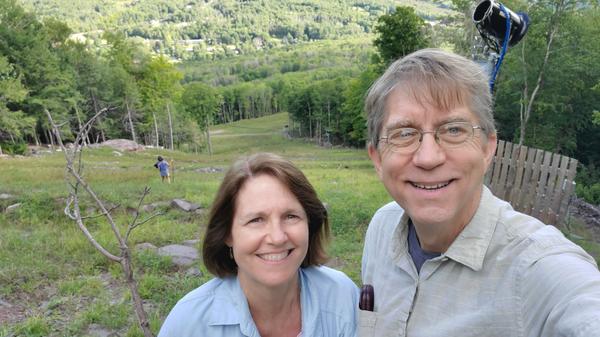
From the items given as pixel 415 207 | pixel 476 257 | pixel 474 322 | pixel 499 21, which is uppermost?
pixel 499 21

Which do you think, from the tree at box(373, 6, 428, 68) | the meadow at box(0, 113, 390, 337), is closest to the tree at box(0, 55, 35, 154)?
the meadow at box(0, 113, 390, 337)

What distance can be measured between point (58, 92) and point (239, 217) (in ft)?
131

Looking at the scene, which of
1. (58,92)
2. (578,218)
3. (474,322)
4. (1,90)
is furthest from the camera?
(58,92)

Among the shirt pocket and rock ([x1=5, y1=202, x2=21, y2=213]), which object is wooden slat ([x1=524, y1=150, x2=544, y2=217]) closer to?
the shirt pocket

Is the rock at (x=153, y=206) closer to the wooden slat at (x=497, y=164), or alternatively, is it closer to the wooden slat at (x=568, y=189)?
the wooden slat at (x=497, y=164)

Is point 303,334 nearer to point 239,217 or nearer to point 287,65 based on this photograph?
point 239,217

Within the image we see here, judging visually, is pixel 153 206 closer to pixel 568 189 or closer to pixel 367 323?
pixel 568 189

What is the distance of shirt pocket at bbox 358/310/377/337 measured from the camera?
2.04 meters

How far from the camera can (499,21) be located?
478cm

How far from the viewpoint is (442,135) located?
169cm

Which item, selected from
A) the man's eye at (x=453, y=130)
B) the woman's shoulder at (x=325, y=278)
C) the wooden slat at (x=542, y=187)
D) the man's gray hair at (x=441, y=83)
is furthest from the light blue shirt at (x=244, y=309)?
the wooden slat at (x=542, y=187)

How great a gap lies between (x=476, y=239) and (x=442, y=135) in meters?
0.41

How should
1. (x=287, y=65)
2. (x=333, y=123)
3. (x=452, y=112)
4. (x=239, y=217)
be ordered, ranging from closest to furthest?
(x=452, y=112) → (x=239, y=217) → (x=333, y=123) → (x=287, y=65)

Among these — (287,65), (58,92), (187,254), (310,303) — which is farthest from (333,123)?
(287,65)
